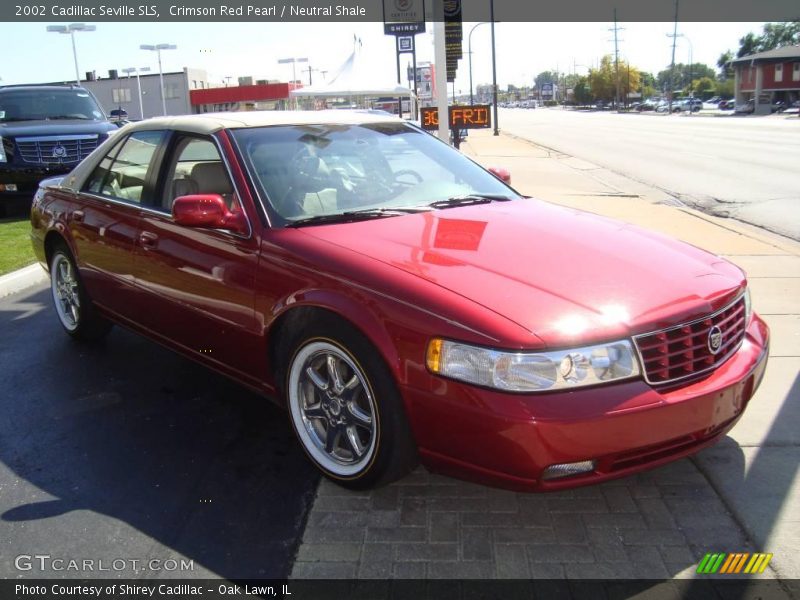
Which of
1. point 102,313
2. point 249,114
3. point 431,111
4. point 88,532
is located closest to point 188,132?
point 249,114

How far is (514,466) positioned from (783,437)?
1.76 m

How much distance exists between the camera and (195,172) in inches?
164

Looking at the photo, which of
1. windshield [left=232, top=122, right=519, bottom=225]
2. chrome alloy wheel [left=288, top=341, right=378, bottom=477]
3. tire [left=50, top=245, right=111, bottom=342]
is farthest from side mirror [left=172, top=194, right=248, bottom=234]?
tire [left=50, top=245, right=111, bottom=342]

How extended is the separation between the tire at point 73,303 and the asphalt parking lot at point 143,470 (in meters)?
0.20

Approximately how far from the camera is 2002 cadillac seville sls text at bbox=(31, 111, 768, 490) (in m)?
2.58

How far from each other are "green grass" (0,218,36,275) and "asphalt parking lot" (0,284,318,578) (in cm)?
281

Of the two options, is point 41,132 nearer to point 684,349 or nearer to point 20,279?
point 20,279

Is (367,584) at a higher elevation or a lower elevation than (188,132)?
A: lower

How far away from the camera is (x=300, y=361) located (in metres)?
3.26

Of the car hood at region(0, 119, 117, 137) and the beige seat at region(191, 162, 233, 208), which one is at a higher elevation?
the car hood at region(0, 119, 117, 137)

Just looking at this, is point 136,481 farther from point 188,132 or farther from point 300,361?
point 188,132

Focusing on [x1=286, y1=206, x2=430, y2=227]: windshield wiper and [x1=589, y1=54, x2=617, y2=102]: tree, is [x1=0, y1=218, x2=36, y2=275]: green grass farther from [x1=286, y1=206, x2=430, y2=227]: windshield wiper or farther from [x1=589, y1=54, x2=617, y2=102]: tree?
[x1=589, y1=54, x2=617, y2=102]: tree

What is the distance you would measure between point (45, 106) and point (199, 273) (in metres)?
10.7

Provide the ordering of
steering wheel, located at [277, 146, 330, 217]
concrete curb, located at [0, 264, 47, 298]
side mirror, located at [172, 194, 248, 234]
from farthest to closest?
1. concrete curb, located at [0, 264, 47, 298]
2. steering wheel, located at [277, 146, 330, 217]
3. side mirror, located at [172, 194, 248, 234]
